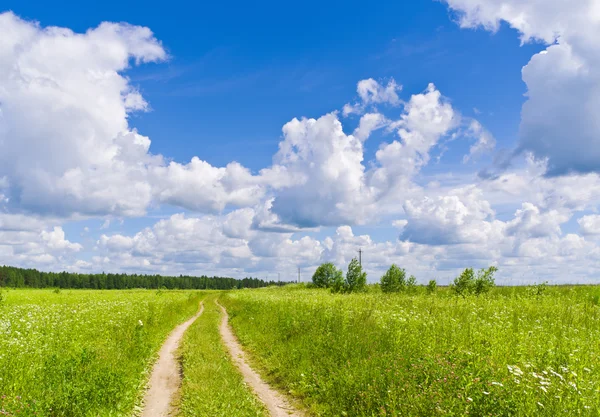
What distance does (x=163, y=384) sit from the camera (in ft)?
42.0

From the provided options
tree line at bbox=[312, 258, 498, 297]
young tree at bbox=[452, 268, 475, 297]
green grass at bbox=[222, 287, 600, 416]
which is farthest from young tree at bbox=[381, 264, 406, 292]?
green grass at bbox=[222, 287, 600, 416]

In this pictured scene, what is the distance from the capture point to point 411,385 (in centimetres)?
A: 898

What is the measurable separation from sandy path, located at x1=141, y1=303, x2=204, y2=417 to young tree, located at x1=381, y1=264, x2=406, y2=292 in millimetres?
34341

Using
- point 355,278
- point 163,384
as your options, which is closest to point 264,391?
point 163,384

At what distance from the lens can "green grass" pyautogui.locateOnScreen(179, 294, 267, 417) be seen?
9984 millimetres

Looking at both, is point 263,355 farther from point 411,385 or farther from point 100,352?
point 411,385

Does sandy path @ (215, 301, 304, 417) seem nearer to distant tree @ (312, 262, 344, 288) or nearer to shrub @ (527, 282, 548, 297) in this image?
shrub @ (527, 282, 548, 297)

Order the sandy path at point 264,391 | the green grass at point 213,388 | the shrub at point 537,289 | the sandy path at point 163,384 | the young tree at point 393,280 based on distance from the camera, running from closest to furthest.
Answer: the green grass at point 213,388
the sandy path at point 264,391
the sandy path at point 163,384
the shrub at point 537,289
the young tree at point 393,280

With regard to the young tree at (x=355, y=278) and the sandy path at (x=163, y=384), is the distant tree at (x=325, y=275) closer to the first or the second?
the young tree at (x=355, y=278)

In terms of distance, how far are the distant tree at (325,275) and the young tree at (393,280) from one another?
19.4m

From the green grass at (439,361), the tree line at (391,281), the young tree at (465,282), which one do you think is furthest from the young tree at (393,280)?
the green grass at (439,361)

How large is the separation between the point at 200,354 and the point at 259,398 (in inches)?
218

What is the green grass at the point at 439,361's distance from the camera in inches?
294

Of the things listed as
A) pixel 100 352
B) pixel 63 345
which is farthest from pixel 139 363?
pixel 63 345
